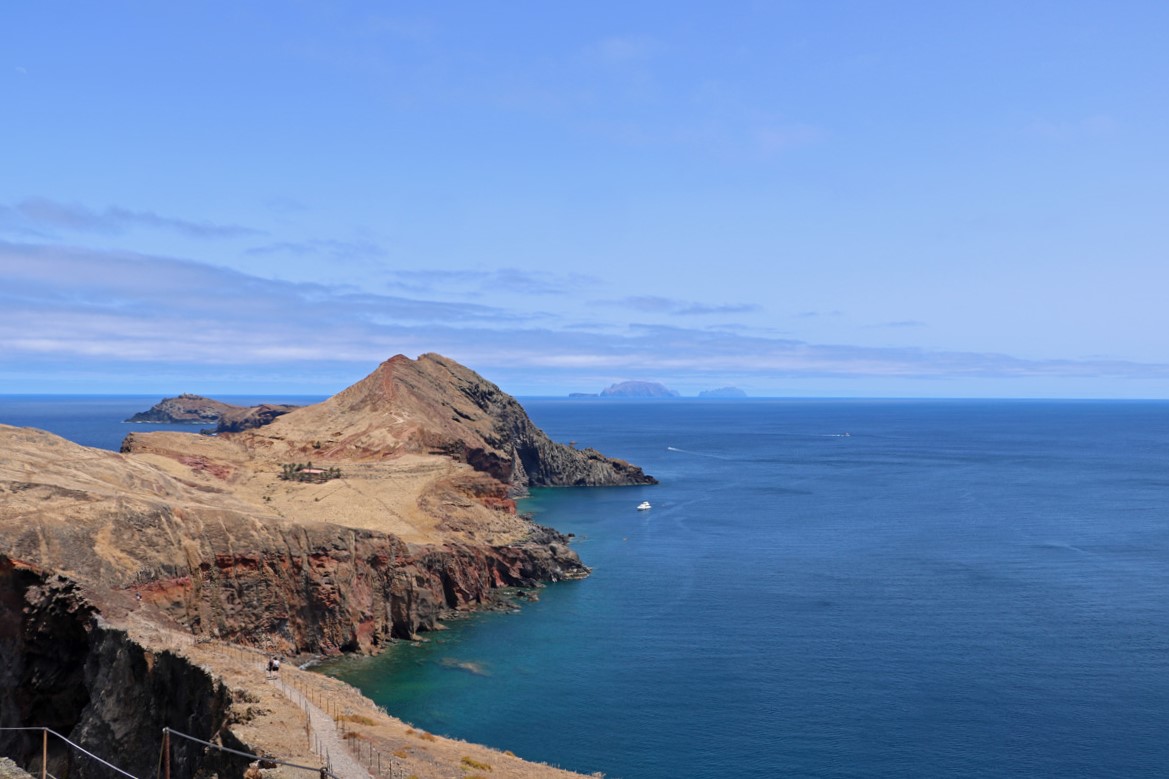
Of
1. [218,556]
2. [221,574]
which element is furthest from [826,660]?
[218,556]

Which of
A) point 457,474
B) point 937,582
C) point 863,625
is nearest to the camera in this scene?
point 863,625

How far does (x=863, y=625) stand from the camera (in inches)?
3482

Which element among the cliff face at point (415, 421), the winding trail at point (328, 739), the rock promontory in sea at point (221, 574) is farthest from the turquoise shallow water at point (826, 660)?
the cliff face at point (415, 421)

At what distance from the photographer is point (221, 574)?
7706 centimetres

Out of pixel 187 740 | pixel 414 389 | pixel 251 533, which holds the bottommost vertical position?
pixel 187 740

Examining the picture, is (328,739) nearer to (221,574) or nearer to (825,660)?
(221,574)

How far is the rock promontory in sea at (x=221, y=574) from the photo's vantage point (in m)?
50.2

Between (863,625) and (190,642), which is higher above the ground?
(190,642)

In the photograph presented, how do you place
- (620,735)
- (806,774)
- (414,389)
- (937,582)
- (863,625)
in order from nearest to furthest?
(806,774) < (620,735) < (863,625) < (937,582) < (414,389)

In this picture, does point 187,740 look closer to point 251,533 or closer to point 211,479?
point 251,533

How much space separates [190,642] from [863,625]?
61.7 m

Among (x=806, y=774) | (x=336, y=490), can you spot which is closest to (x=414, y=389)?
(x=336, y=490)

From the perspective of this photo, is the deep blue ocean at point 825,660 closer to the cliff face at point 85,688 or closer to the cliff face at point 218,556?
the cliff face at point 218,556

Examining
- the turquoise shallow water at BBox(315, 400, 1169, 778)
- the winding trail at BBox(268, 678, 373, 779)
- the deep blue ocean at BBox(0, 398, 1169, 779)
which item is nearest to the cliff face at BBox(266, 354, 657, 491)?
the deep blue ocean at BBox(0, 398, 1169, 779)
